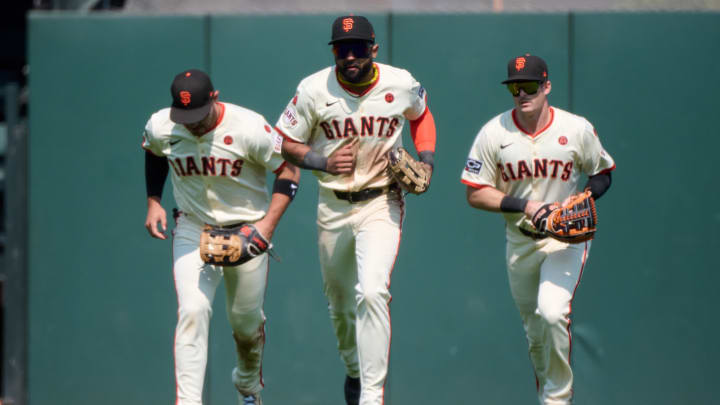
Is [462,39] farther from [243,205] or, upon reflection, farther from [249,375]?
[249,375]

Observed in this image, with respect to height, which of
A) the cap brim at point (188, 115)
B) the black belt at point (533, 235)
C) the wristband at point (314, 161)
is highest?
the cap brim at point (188, 115)

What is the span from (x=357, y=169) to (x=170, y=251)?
286cm

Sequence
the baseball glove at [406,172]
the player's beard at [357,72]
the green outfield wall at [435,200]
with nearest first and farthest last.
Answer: the baseball glove at [406,172] → the player's beard at [357,72] → the green outfield wall at [435,200]

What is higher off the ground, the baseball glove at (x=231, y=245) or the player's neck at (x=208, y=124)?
the player's neck at (x=208, y=124)

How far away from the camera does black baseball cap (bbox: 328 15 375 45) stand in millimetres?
4754

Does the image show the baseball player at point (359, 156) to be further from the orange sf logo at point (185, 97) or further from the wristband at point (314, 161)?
the orange sf logo at point (185, 97)

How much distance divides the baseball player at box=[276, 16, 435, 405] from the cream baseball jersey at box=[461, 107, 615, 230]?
339 millimetres

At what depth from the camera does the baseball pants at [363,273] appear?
15.3 feet

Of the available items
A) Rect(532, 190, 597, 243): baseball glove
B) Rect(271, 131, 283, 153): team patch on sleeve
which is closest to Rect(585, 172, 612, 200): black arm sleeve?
Rect(532, 190, 597, 243): baseball glove

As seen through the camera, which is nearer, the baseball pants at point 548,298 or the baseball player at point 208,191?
the baseball player at point 208,191

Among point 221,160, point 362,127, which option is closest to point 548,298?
point 362,127

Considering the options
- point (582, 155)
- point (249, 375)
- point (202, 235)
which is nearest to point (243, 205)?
point (202, 235)

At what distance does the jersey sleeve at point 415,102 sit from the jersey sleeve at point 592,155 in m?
0.94

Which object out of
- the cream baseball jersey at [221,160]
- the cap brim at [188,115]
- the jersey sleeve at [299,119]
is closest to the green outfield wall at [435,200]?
the cream baseball jersey at [221,160]
